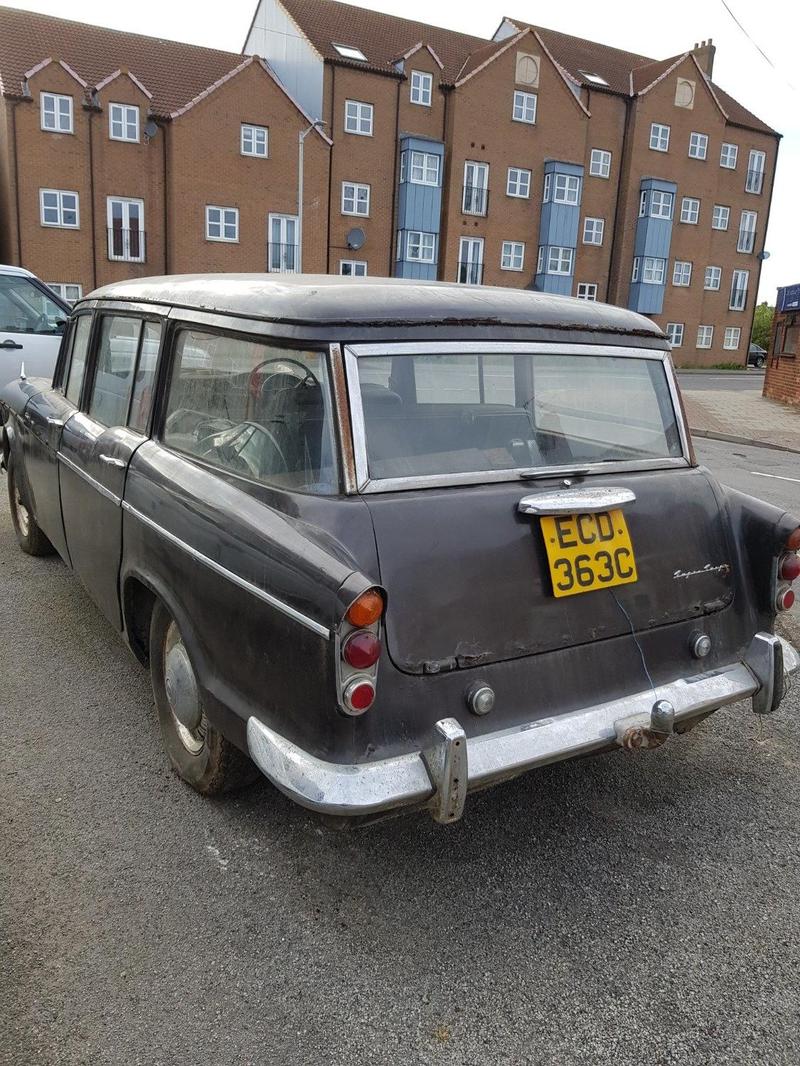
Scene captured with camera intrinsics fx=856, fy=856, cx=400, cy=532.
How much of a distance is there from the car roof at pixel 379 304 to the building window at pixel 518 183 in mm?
40228

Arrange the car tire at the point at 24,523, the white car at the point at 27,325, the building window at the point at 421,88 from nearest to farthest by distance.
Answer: the car tire at the point at 24,523 < the white car at the point at 27,325 < the building window at the point at 421,88

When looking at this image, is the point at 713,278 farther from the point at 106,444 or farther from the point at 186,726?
the point at 186,726

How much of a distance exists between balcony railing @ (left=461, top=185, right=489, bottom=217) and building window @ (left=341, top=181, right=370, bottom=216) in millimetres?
4834

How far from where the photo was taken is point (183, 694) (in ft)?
10.1

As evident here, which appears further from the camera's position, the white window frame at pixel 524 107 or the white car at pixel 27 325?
the white window frame at pixel 524 107

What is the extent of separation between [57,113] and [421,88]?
15.7 m

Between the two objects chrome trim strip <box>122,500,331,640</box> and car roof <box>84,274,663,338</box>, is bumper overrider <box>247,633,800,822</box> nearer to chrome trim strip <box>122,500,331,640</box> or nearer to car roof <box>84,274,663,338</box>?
chrome trim strip <box>122,500,331,640</box>

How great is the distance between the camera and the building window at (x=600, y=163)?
42.7 metres

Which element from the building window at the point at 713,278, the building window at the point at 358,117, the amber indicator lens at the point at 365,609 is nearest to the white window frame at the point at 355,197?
the building window at the point at 358,117

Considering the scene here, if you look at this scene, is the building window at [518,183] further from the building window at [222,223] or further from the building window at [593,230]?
the building window at [222,223]

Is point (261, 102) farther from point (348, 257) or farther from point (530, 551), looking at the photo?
point (530, 551)

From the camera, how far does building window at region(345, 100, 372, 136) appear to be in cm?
3619

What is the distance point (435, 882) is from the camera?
110 inches

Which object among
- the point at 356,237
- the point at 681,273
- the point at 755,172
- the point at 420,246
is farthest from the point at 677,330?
the point at 356,237
